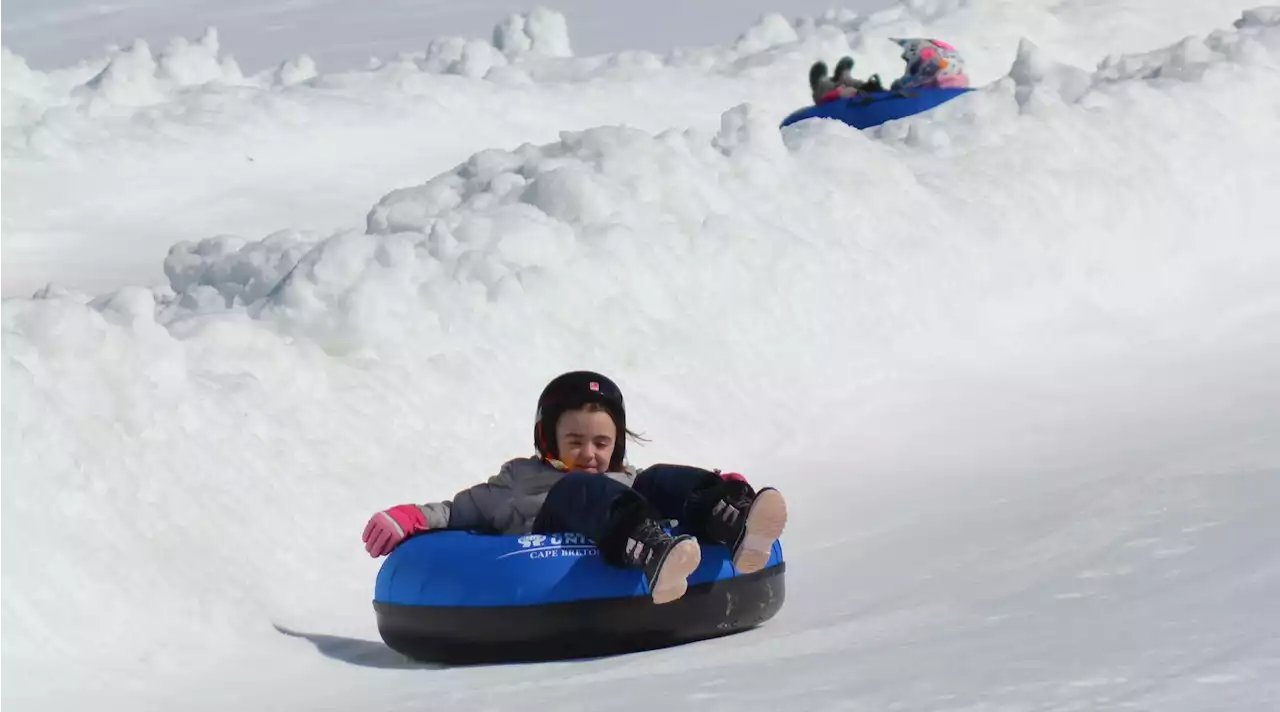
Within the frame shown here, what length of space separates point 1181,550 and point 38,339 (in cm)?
389

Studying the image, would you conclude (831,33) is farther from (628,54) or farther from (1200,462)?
(1200,462)

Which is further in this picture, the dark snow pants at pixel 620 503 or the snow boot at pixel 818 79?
the snow boot at pixel 818 79

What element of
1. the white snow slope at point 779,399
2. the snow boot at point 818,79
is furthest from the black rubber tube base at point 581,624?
the snow boot at point 818,79

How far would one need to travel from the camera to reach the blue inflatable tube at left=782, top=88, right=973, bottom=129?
706 inches

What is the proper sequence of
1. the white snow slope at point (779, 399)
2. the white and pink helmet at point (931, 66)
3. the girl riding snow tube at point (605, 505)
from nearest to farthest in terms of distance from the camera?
the white snow slope at point (779, 399) → the girl riding snow tube at point (605, 505) → the white and pink helmet at point (931, 66)

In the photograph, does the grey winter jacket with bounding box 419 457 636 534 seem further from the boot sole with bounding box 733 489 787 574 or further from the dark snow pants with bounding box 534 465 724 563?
the boot sole with bounding box 733 489 787 574

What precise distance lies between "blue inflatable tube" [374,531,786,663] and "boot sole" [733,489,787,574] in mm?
63

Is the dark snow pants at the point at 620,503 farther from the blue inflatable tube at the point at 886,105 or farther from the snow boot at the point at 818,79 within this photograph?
the snow boot at the point at 818,79

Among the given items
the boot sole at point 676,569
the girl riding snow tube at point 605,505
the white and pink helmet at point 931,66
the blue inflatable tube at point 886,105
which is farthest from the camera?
the white and pink helmet at point 931,66

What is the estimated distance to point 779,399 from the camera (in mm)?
8359

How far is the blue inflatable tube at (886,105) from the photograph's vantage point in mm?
17938

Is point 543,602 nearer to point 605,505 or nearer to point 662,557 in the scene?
point 605,505

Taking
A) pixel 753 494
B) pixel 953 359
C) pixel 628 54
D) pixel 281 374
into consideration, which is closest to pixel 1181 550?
pixel 753 494

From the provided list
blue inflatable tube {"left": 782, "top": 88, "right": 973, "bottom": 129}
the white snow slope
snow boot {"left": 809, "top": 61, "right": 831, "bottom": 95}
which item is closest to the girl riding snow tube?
the white snow slope
